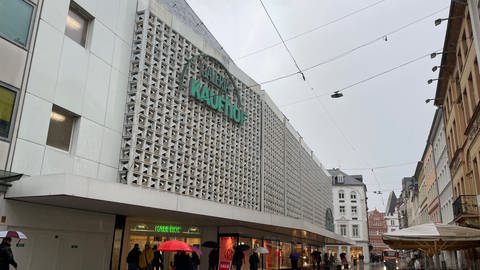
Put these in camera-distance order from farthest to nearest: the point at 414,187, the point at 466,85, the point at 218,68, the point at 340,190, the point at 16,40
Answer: the point at 340,190 → the point at 414,187 → the point at 218,68 → the point at 466,85 → the point at 16,40

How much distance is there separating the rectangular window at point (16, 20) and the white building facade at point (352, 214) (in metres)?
72.1

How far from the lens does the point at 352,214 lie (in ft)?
265

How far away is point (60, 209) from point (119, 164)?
10.8 feet

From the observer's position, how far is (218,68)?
25.6 m

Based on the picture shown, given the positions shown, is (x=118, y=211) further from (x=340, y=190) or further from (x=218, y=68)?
(x=340, y=190)

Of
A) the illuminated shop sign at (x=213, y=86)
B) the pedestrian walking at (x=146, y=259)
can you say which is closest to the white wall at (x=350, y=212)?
the illuminated shop sign at (x=213, y=86)

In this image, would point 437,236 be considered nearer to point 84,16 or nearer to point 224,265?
point 224,265

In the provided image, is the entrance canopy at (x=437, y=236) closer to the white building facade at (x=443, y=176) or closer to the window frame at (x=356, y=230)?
the white building facade at (x=443, y=176)

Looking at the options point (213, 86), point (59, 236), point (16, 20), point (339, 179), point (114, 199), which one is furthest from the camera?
point (339, 179)

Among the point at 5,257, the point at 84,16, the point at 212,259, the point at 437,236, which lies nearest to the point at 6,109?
the point at 5,257

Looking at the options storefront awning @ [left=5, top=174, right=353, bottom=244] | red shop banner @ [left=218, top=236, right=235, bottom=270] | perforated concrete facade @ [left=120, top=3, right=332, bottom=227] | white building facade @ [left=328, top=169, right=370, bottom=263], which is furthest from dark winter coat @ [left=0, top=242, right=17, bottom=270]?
white building facade @ [left=328, top=169, right=370, bottom=263]

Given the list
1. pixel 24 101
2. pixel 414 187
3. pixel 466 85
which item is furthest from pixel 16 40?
pixel 414 187

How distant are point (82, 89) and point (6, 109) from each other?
333 centimetres

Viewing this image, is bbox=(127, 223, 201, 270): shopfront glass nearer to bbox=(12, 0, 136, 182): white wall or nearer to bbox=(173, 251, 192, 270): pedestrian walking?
bbox=(173, 251, 192, 270): pedestrian walking
